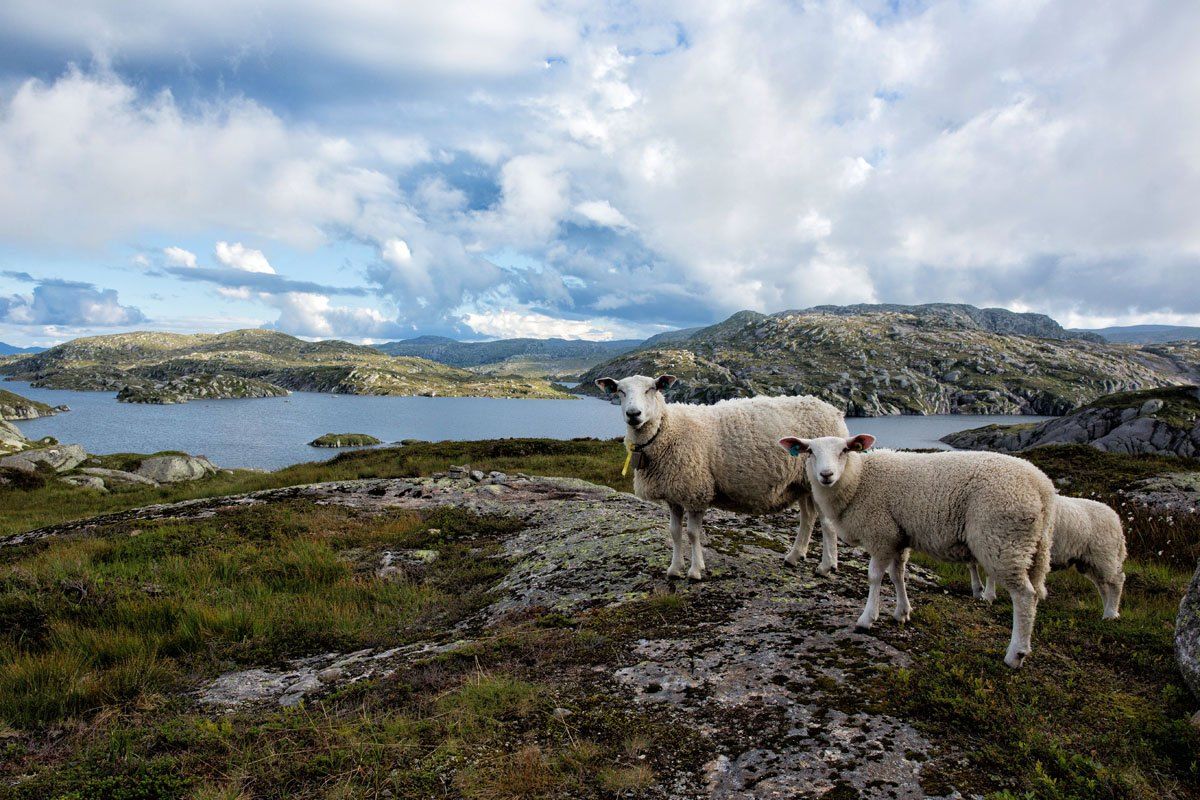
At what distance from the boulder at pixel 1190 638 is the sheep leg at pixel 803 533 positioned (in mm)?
4468

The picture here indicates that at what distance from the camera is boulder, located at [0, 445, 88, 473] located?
30966 mm

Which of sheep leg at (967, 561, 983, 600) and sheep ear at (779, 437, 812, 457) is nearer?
sheep ear at (779, 437, 812, 457)

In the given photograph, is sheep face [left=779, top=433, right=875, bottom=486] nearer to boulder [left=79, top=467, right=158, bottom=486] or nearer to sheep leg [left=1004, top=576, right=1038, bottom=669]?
sheep leg [left=1004, top=576, right=1038, bottom=669]

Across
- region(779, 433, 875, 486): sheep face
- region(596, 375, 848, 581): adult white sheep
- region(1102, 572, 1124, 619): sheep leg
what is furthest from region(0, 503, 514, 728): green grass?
region(1102, 572, 1124, 619): sheep leg

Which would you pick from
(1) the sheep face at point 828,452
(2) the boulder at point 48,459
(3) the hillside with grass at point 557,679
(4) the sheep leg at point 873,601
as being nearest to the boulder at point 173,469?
(2) the boulder at point 48,459

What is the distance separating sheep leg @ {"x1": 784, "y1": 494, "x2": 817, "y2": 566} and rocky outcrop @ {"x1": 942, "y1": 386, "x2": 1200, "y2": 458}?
37078mm

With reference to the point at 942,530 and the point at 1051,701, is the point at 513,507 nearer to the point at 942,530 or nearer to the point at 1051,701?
the point at 942,530

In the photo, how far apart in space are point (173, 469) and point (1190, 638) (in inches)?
1858

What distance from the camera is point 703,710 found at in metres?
4.63

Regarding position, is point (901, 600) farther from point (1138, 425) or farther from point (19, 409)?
point (19, 409)

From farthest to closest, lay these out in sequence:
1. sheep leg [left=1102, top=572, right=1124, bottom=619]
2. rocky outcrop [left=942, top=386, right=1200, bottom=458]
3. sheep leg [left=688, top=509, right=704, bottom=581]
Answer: rocky outcrop [left=942, top=386, right=1200, bottom=458] < sheep leg [left=688, top=509, right=704, bottom=581] < sheep leg [left=1102, top=572, right=1124, bottom=619]

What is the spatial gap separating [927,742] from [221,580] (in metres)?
10.5

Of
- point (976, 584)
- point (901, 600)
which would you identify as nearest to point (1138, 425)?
point (976, 584)

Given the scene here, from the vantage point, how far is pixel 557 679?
5320 mm
